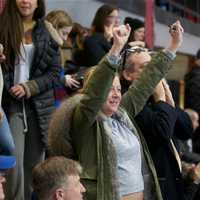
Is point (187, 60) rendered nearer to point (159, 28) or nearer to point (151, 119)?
point (159, 28)

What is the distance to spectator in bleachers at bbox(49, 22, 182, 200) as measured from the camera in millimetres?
3455

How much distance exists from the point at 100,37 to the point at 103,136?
2.13 m

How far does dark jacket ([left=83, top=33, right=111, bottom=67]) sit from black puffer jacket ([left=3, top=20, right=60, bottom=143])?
85cm

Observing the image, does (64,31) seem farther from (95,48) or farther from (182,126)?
(182,126)

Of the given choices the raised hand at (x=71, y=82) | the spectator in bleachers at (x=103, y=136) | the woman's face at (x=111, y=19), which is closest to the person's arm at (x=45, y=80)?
the raised hand at (x=71, y=82)

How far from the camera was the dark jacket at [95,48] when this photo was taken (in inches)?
217

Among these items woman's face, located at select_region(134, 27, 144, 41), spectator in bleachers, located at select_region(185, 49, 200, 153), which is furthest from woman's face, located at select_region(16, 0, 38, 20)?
spectator in bleachers, located at select_region(185, 49, 200, 153)

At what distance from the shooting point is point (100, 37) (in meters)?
5.57

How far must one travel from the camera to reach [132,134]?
3.80 metres

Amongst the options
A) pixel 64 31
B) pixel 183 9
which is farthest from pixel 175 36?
pixel 183 9

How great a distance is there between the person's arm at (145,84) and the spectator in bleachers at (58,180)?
0.81 meters

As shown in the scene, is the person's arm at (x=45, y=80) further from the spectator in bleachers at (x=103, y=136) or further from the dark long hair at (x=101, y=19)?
the dark long hair at (x=101, y=19)

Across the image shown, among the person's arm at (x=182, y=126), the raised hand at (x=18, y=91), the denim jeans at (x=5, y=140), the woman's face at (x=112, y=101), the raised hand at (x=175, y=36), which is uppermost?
the raised hand at (x=175, y=36)

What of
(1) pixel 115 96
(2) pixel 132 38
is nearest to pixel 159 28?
(2) pixel 132 38
